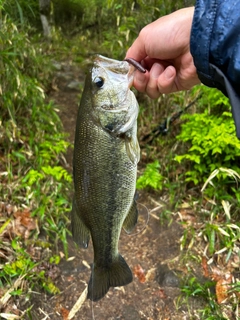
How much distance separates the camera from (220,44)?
1.48 m

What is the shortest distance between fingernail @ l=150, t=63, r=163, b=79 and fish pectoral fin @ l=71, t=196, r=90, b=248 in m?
0.95

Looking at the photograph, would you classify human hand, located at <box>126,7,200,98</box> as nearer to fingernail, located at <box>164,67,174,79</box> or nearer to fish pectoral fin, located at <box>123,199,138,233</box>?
fingernail, located at <box>164,67,174,79</box>

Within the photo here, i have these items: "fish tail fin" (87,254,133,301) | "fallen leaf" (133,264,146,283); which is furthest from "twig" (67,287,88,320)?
"fish tail fin" (87,254,133,301)

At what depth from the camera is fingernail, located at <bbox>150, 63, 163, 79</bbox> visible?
83.5 inches

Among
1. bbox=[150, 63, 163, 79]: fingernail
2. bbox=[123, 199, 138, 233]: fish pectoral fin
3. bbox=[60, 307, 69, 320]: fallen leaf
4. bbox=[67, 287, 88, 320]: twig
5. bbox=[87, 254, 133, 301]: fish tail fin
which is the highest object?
bbox=[150, 63, 163, 79]: fingernail

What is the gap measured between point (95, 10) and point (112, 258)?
23.8 ft

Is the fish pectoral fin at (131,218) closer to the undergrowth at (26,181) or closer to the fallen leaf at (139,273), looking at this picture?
the undergrowth at (26,181)

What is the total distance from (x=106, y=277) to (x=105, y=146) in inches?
31.4

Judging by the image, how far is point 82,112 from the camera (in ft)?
5.67

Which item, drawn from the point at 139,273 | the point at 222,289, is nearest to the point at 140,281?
the point at 139,273

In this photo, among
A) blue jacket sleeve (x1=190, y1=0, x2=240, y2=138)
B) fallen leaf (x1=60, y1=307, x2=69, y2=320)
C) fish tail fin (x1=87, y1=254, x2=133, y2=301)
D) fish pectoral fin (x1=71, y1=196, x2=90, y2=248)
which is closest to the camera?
blue jacket sleeve (x1=190, y1=0, x2=240, y2=138)

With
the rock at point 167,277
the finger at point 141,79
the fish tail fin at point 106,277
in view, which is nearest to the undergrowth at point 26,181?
the rock at point 167,277

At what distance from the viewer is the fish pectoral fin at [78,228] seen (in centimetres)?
184

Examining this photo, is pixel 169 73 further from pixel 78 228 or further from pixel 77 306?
pixel 77 306
